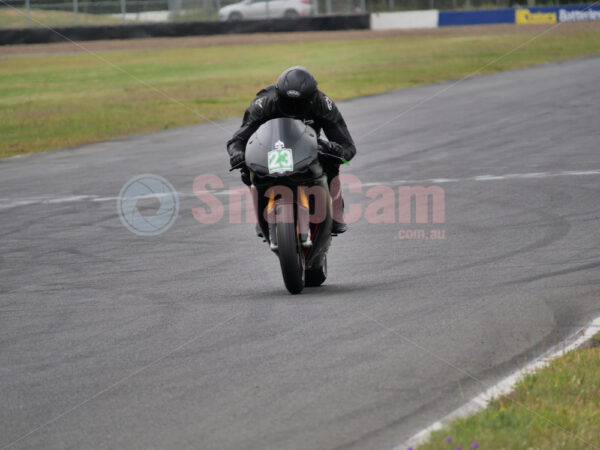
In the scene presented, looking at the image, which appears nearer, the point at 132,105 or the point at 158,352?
the point at 158,352

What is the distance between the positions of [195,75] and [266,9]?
64.2ft

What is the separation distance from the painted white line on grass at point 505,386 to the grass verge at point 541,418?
0.06m

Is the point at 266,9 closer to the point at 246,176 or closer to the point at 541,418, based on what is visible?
the point at 246,176

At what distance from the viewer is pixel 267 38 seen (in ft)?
147

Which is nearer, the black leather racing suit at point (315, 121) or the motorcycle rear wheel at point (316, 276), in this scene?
the black leather racing suit at point (315, 121)

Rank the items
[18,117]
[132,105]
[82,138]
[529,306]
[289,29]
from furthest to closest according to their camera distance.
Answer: [289,29] → [132,105] → [18,117] → [82,138] → [529,306]

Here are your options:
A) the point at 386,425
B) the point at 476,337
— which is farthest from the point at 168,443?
the point at 476,337

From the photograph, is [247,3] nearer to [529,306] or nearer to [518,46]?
[518,46]

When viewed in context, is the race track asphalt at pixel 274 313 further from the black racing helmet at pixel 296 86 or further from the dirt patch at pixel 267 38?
the dirt patch at pixel 267 38

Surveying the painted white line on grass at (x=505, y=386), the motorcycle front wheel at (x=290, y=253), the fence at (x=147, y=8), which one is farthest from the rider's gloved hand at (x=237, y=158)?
the fence at (x=147, y=8)

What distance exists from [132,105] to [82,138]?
19.6 feet

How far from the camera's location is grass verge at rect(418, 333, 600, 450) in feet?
13.8

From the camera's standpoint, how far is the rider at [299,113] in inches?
280

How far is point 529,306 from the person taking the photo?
22.0ft
